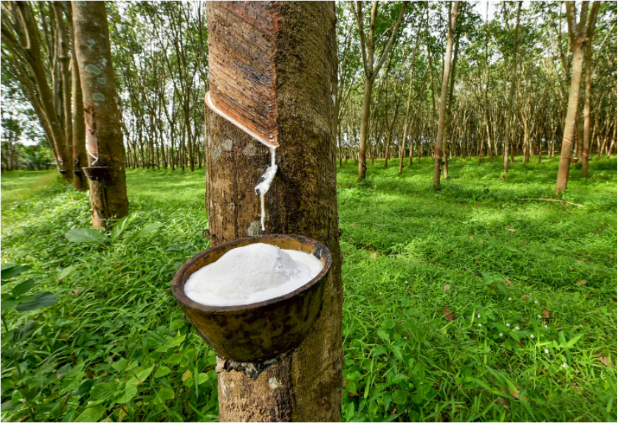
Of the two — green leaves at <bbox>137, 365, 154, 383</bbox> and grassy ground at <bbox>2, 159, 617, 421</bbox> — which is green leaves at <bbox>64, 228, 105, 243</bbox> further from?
green leaves at <bbox>137, 365, 154, 383</bbox>

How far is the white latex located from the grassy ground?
3.67 feet

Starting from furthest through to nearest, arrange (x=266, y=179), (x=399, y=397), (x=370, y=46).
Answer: (x=370, y=46) < (x=399, y=397) < (x=266, y=179)

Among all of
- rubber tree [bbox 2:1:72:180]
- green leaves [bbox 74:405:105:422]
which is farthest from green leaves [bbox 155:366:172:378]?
rubber tree [bbox 2:1:72:180]

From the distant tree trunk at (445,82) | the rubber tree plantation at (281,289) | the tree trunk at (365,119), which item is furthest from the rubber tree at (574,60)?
the tree trunk at (365,119)

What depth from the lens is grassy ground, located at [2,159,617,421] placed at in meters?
1.47

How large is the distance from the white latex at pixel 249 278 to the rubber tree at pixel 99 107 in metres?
3.38

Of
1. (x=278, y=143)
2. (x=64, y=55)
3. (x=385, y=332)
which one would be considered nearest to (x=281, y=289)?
(x=278, y=143)

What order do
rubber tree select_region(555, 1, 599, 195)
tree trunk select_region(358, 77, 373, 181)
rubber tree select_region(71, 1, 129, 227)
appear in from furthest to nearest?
tree trunk select_region(358, 77, 373, 181) < rubber tree select_region(555, 1, 599, 195) < rubber tree select_region(71, 1, 129, 227)

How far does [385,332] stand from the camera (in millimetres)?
2008

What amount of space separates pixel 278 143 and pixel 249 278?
A: 0.45m

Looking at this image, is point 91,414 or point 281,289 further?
point 91,414

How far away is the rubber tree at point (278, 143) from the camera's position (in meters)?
0.83

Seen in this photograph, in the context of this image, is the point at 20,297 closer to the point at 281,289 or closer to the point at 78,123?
the point at 281,289

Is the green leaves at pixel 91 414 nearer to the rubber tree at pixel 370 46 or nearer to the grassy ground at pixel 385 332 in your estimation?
the grassy ground at pixel 385 332
